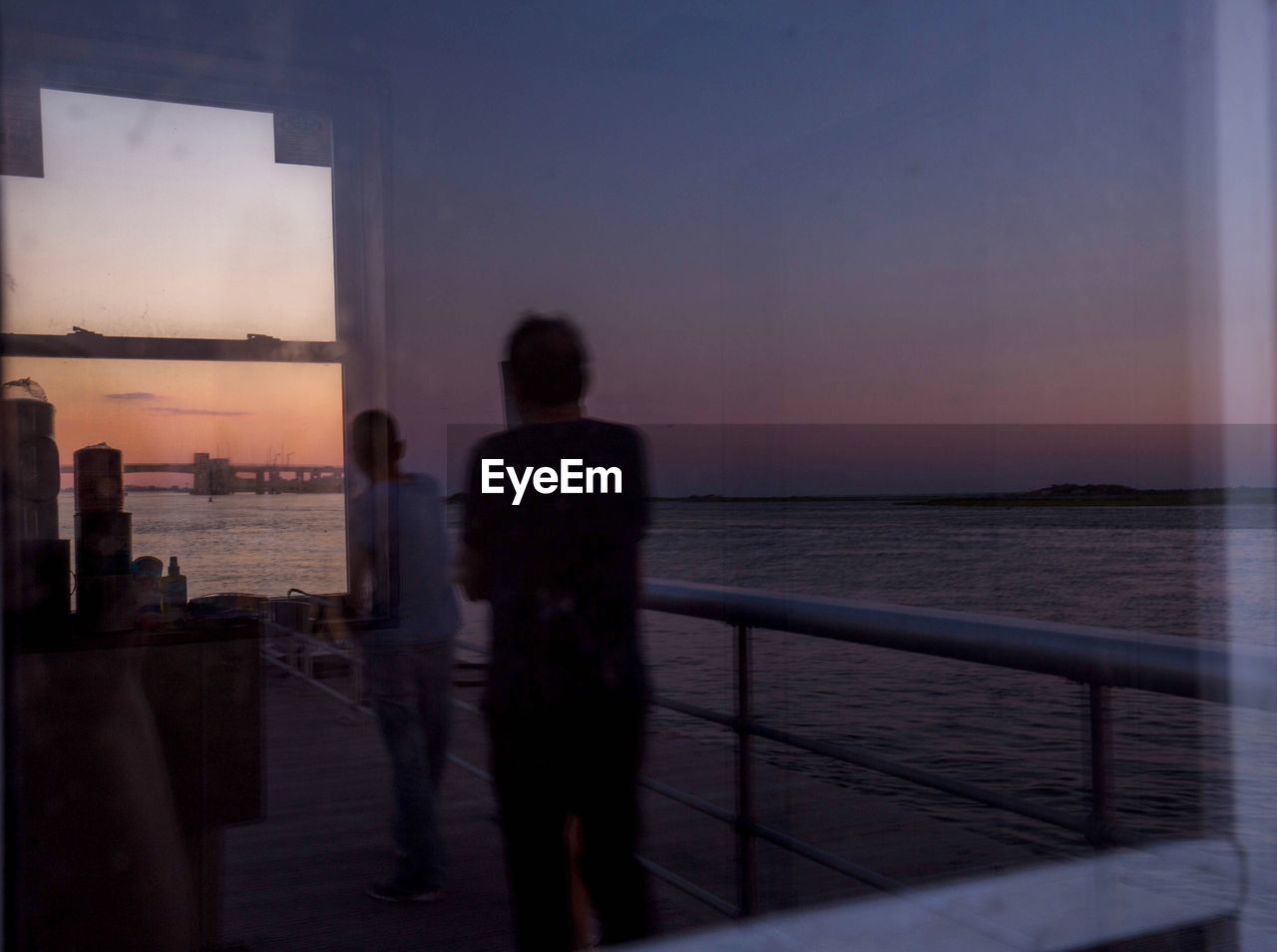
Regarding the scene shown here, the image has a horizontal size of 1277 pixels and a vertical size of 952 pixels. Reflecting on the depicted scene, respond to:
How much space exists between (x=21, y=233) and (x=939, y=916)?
4.95 ft

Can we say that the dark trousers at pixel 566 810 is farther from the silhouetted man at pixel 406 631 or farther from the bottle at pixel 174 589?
the bottle at pixel 174 589

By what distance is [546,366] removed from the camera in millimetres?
1457

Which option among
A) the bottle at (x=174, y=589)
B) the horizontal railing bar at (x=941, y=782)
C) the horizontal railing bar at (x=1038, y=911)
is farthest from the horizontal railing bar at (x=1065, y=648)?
the bottle at (x=174, y=589)

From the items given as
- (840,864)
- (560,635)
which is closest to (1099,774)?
(840,864)

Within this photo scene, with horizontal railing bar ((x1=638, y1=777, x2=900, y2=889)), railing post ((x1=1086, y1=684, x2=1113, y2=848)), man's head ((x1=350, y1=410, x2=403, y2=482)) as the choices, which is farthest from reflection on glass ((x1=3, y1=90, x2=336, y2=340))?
railing post ((x1=1086, y1=684, x2=1113, y2=848))

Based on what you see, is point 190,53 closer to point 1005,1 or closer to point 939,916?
point 1005,1

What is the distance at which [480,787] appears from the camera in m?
2.22

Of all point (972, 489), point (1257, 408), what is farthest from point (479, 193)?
point (972, 489)

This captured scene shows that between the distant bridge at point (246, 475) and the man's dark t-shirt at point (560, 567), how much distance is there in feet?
0.63

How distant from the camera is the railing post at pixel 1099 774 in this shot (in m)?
1.14

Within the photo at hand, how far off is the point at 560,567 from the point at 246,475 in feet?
1.37

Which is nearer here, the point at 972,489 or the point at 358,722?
the point at 358,722

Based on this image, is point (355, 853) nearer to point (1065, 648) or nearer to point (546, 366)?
point (546, 366)

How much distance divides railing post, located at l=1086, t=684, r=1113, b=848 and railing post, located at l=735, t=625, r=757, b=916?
0.54m
